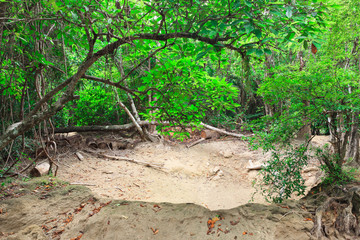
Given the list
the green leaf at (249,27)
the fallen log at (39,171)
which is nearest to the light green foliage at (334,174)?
the green leaf at (249,27)

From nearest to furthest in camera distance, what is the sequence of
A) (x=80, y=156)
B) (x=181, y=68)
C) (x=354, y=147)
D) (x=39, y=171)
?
1. (x=181, y=68)
2. (x=39, y=171)
3. (x=354, y=147)
4. (x=80, y=156)

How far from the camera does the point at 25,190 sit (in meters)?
3.91

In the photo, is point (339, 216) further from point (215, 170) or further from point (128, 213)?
point (215, 170)

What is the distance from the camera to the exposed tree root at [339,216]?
254 cm

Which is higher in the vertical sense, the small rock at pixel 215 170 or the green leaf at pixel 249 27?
the green leaf at pixel 249 27

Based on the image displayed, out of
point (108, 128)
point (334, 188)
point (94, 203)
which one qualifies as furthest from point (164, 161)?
point (334, 188)

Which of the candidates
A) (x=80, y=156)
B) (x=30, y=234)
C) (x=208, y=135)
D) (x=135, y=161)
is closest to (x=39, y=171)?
(x=80, y=156)

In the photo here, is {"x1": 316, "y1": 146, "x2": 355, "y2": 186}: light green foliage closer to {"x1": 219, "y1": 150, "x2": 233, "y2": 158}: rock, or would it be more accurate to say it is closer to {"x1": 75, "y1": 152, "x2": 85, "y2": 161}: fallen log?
{"x1": 219, "y1": 150, "x2": 233, "y2": 158}: rock

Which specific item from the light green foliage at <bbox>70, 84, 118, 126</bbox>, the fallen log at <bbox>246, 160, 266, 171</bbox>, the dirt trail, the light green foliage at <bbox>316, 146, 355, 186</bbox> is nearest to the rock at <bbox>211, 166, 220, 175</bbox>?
the dirt trail

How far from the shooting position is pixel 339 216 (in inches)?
108

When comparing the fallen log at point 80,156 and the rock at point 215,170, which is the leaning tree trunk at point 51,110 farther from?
the rock at point 215,170

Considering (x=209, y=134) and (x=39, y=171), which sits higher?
(x=39, y=171)

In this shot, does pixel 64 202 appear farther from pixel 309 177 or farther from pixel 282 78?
pixel 309 177

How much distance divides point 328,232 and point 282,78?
2.20 metres
